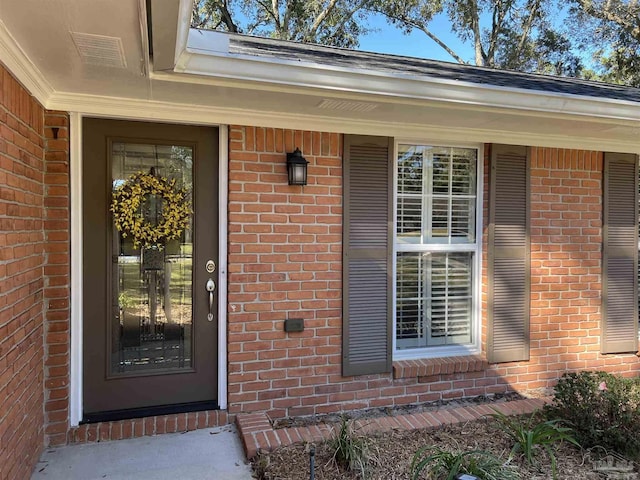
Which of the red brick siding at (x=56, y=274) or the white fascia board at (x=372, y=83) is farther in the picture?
the red brick siding at (x=56, y=274)

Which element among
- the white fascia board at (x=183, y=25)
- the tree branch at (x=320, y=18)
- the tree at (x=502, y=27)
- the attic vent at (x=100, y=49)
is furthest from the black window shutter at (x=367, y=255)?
the tree at (x=502, y=27)

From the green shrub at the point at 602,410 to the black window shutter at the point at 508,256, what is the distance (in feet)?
2.52

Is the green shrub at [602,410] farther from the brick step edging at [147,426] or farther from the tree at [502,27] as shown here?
the tree at [502,27]

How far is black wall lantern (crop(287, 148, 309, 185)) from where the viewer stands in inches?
125

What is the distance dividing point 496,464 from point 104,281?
262 centimetres

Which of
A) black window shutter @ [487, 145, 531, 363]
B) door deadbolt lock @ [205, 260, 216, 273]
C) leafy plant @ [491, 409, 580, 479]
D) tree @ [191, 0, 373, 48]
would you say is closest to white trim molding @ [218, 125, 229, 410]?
door deadbolt lock @ [205, 260, 216, 273]

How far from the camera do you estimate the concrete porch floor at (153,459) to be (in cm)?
251

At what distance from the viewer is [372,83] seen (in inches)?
102

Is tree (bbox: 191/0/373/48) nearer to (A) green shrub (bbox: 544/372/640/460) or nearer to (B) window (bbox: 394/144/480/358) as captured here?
(B) window (bbox: 394/144/480/358)

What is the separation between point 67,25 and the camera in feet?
5.78

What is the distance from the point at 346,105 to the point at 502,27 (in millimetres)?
14574

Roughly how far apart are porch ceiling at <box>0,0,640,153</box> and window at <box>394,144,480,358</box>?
280 millimetres

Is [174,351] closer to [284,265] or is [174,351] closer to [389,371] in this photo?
[284,265]

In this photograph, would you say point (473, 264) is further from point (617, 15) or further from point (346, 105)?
point (617, 15)
